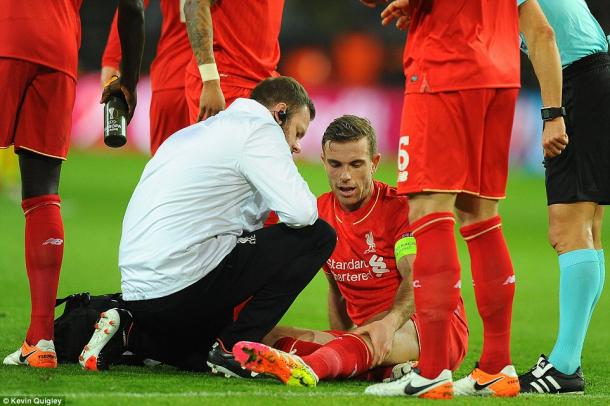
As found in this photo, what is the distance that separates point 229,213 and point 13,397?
4.47 ft

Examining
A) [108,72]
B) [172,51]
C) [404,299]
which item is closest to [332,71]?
[108,72]

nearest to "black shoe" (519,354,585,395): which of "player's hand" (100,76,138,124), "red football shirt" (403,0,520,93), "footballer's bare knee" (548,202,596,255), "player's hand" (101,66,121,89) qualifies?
"footballer's bare knee" (548,202,596,255)

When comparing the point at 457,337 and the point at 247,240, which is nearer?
the point at 247,240

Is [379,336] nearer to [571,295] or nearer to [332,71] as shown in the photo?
[571,295]

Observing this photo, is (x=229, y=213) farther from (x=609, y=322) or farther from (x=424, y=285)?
(x=609, y=322)

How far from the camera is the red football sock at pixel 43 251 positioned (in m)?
5.00

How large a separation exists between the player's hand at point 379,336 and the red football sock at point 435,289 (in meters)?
0.63

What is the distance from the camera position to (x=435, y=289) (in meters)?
4.18

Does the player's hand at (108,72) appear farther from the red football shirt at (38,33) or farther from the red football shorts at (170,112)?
the red football shirt at (38,33)

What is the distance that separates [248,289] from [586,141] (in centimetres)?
175

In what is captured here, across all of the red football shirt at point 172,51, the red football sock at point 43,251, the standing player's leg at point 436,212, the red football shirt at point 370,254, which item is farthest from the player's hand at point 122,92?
the standing player's leg at point 436,212

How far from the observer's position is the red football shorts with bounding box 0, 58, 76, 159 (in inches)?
197

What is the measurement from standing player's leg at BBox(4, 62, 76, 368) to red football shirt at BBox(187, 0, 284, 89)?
1096mm

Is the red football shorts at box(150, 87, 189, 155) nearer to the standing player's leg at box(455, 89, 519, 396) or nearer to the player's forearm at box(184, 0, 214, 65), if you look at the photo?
the player's forearm at box(184, 0, 214, 65)
